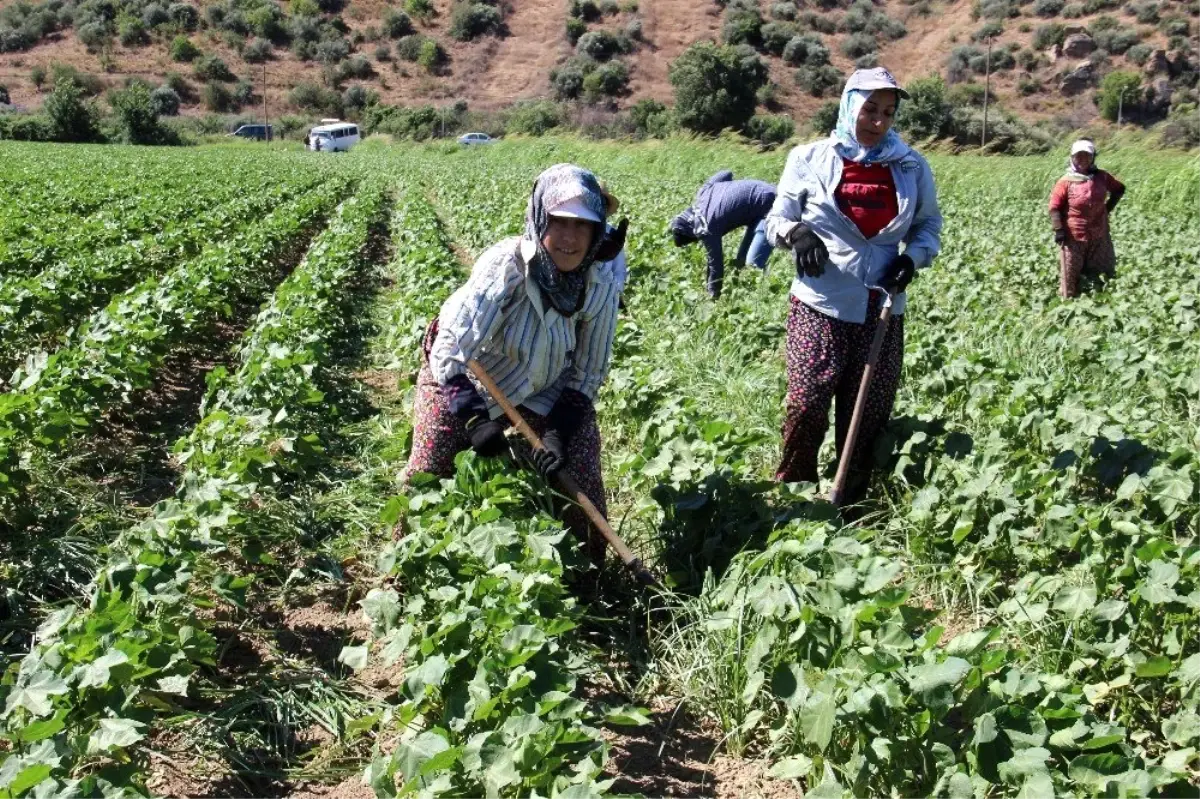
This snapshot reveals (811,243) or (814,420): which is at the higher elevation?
(811,243)

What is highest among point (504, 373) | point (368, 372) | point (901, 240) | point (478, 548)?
point (901, 240)

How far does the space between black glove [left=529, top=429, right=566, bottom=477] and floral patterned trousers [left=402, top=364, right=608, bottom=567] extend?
0.34 feet

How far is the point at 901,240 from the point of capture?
13.3 feet

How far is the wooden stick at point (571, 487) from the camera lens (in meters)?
3.33

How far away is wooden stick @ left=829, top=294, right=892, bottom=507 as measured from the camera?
3.89 metres

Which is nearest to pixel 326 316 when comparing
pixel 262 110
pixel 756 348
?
pixel 756 348

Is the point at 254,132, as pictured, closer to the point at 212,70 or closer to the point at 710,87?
the point at 212,70

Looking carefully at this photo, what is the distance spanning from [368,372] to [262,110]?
58856 millimetres

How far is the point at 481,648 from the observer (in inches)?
100

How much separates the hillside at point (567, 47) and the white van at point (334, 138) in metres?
12.8

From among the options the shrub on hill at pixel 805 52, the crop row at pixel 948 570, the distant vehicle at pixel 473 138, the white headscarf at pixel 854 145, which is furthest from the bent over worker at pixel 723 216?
the shrub on hill at pixel 805 52

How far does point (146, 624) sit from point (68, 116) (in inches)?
1999

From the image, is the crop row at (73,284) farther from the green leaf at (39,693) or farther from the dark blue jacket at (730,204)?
the green leaf at (39,693)

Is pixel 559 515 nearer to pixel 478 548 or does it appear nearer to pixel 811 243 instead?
pixel 478 548
